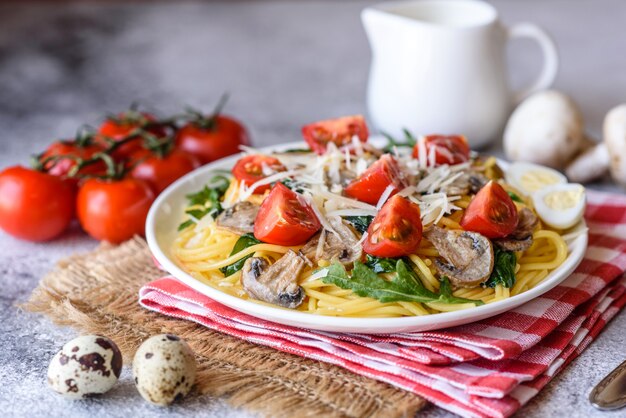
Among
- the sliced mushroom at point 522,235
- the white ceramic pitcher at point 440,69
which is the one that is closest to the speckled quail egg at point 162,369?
the sliced mushroom at point 522,235

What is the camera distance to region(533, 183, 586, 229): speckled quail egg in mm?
3879

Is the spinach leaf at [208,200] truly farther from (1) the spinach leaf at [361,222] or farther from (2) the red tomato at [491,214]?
(2) the red tomato at [491,214]

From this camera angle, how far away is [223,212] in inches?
149

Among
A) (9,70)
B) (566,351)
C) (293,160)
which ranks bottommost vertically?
(9,70)

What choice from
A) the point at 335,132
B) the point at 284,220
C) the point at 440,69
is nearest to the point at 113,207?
the point at 335,132

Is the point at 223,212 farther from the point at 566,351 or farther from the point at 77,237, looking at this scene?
the point at 566,351

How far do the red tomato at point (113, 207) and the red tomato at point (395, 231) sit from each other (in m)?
1.50

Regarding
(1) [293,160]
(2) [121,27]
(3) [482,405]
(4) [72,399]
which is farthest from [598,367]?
(2) [121,27]

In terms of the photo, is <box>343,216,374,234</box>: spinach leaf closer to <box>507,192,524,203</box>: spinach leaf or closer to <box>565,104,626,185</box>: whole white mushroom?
<box>507,192,524,203</box>: spinach leaf

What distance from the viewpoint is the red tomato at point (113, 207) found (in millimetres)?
4289

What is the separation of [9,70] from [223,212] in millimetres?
4106

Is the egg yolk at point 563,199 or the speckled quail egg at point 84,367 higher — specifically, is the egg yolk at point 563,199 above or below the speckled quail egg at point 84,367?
above

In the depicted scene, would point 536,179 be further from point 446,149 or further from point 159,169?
point 159,169

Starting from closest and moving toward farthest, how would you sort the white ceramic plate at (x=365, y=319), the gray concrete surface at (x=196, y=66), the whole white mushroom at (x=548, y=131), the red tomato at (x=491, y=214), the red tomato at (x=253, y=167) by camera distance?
the white ceramic plate at (x=365, y=319) → the red tomato at (x=491, y=214) → the red tomato at (x=253, y=167) → the gray concrete surface at (x=196, y=66) → the whole white mushroom at (x=548, y=131)
